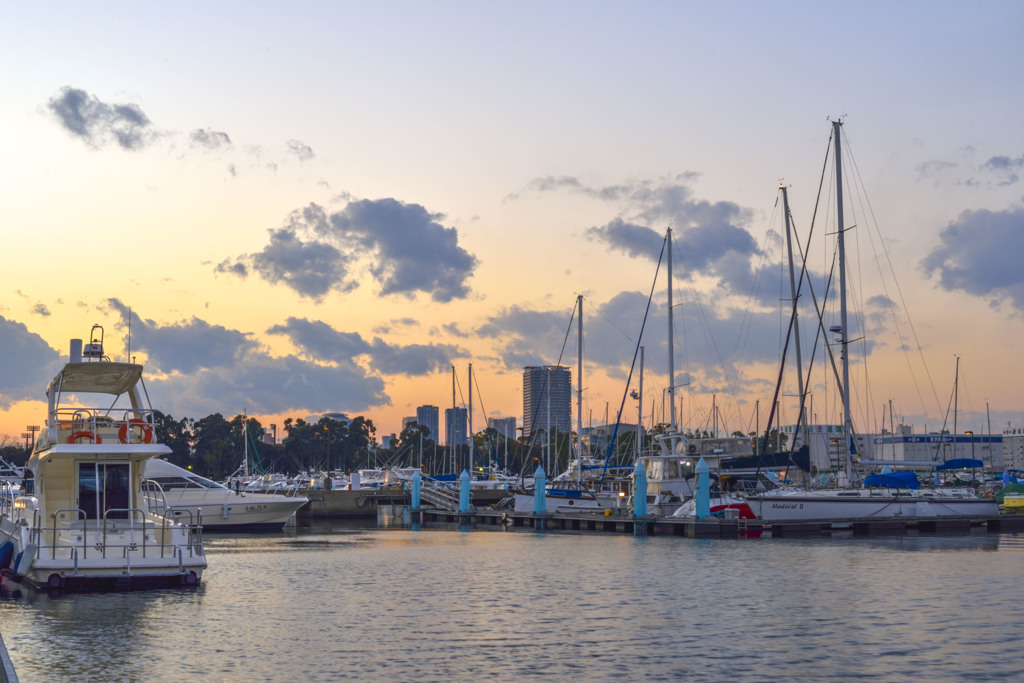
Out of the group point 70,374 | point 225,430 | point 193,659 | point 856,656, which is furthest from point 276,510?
point 225,430

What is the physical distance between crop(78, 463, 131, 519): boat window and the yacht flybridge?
3cm

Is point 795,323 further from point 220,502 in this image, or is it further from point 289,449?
point 289,449

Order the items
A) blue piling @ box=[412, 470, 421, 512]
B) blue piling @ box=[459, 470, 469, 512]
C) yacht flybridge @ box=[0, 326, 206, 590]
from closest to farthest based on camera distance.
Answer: yacht flybridge @ box=[0, 326, 206, 590], blue piling @ box=[459, 470, 469, 512], blue piling @ box=[412, 470, 421, 512]

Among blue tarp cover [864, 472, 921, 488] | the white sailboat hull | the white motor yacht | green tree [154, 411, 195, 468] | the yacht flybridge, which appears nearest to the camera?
the yacht flybridge

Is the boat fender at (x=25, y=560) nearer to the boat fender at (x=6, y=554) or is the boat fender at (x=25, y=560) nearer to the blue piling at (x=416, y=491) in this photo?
the boat fender at (x=6, y=554)

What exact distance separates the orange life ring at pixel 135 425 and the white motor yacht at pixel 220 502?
101 feet

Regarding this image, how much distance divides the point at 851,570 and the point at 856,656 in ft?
55.8

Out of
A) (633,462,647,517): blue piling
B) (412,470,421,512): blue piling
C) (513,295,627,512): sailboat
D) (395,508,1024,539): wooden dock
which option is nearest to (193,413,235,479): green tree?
(412,470,421,512): blue piling

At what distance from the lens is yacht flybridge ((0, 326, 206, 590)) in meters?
27.5

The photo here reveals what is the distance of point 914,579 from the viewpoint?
3416 centimetres

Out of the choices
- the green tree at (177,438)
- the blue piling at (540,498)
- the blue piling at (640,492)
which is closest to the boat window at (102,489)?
the blue piling at (640,492)

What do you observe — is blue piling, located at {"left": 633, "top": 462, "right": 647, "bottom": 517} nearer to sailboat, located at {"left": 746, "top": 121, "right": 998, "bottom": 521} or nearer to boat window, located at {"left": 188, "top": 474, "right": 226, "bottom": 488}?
sailboat, located at {"left": 746, "top": 121, "right": 998, "bottom": 521}

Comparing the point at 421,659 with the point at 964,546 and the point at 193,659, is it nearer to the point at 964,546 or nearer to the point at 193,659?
the point at 193,659

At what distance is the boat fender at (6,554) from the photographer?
31078 mm
